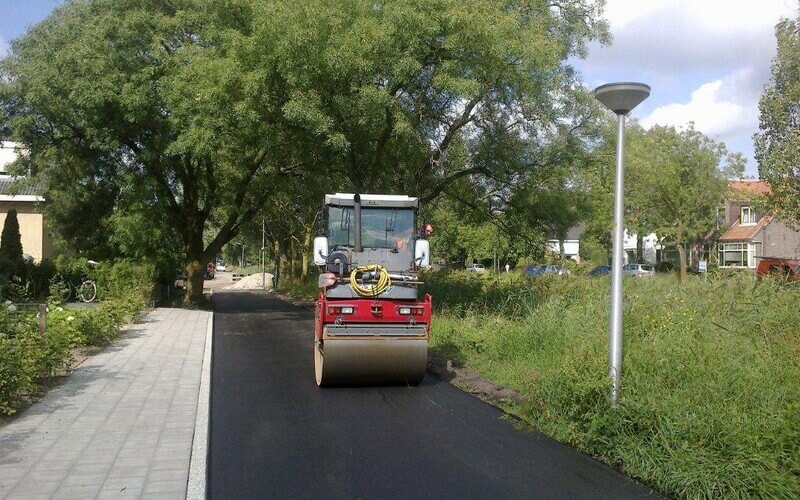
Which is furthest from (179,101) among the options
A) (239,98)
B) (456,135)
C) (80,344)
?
(80,344)

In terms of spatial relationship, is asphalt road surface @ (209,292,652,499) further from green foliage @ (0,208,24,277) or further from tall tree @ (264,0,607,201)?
green foliage @ (0,208,24,277)

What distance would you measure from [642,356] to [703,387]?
94 centimetres

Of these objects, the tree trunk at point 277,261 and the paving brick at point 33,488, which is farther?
the tree trunk at point 277,261

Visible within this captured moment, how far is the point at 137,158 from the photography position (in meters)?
24.0

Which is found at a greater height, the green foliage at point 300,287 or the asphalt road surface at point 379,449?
the green foliage at point 300,287

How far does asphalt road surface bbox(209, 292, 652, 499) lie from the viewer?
19.0ft

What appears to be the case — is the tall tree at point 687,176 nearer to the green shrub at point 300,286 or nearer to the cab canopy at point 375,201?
the green shrub at point 300,286

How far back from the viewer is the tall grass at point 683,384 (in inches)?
218

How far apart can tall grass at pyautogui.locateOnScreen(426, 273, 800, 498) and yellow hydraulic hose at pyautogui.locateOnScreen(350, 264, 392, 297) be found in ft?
7.18

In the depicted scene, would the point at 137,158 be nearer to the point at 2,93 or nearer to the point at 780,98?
the point at 2,93

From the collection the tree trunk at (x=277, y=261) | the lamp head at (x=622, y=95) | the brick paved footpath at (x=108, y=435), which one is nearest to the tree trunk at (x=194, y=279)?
the brick paved footpath at (x=108, y=435)

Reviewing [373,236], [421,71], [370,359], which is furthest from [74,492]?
[421,71]

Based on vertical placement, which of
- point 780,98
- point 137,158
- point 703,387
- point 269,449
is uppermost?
point 780,98

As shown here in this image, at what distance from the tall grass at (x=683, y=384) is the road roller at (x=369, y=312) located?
1555 mm
